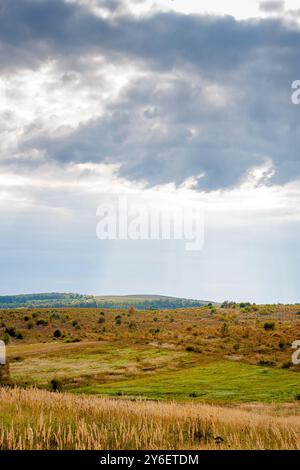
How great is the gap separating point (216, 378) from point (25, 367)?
15023 millimetres

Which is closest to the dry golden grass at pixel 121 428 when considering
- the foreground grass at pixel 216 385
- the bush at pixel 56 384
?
the foreground grass at pixel 216 385

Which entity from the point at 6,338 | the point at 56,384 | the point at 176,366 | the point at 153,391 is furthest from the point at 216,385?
the point at 6,338

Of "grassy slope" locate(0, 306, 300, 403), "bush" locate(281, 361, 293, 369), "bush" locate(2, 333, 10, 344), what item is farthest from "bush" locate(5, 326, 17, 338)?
"bush" locate(281, 361, 293, 369)

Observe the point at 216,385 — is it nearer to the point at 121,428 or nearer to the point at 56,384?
the point at 56,384

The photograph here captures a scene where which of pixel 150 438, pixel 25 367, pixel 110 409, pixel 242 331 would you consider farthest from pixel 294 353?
pixel 150 438

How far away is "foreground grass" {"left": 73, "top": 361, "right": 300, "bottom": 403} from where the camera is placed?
29.8 meters

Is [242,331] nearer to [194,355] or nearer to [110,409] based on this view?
[194,355]

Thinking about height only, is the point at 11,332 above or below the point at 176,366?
above

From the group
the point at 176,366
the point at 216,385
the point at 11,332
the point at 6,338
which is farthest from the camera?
the point at 11,332

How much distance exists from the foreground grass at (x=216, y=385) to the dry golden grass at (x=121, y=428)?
11.4 meters

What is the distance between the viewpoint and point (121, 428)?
14398 millimetres

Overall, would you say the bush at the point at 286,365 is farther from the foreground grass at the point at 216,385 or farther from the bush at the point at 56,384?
the bush at the point at 56,384

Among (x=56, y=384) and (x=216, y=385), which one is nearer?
(x=216, y=385)

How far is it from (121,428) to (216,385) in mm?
20260
